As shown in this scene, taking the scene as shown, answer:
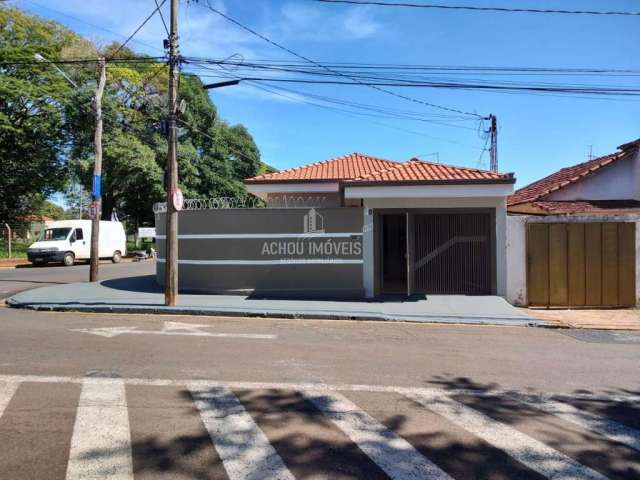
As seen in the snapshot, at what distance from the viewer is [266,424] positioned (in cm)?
463

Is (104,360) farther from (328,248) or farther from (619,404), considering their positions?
(328,248)

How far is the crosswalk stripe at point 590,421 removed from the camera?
4479 millimetres

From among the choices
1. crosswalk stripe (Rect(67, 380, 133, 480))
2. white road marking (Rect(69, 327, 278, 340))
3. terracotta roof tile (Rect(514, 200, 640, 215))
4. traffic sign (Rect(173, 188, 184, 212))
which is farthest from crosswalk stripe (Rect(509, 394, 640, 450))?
terracotta roof tile (Rect(514, 200, 640, 215))

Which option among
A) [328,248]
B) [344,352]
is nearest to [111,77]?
[328,248]

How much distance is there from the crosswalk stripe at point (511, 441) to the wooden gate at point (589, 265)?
28.6 feet

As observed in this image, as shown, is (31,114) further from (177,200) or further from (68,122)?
(177,200)

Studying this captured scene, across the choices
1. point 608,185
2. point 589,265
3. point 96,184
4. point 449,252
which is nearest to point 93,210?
point 96,184

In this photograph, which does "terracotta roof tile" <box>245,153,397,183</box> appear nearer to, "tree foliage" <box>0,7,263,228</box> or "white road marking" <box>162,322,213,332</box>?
"white road marking" <box>162,322,213,332</box>

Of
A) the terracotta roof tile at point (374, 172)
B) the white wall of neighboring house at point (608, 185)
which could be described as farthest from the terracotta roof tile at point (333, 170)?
the white wall of neighboring house at point (608, 185)

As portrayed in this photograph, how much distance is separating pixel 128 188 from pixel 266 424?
114 ft

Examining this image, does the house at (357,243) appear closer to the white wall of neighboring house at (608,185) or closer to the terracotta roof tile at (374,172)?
the terracotta roof tile at (374,172)

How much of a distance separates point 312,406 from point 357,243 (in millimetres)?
9061

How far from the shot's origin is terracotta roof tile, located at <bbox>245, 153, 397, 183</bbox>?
17931mm

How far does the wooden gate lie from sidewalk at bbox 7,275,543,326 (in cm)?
145
